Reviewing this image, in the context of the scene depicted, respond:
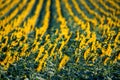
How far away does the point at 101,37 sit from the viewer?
13.7 meters

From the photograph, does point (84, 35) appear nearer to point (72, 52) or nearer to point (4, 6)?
point (72, 52)

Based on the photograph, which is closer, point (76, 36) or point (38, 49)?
point (38, 49)

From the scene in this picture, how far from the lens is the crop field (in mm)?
9922

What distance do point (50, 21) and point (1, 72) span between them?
7.48 metres

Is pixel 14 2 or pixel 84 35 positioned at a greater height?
pixel 14 2

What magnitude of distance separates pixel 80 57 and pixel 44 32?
3696mm

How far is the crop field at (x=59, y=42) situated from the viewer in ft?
32.6

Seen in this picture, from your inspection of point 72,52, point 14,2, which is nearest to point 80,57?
point 72,52

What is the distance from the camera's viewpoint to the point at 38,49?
11867 millimetres

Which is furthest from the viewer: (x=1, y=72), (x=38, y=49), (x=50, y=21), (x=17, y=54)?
(x=50, y=21)

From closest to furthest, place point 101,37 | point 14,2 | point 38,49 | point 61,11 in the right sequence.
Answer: point 38,49 < point 101,37 < point 61,11 < point 14,2

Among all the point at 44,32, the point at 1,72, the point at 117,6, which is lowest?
the point at 1,72

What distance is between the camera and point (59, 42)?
12.8 meters

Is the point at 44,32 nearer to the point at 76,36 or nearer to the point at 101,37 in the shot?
the point at 76,36
